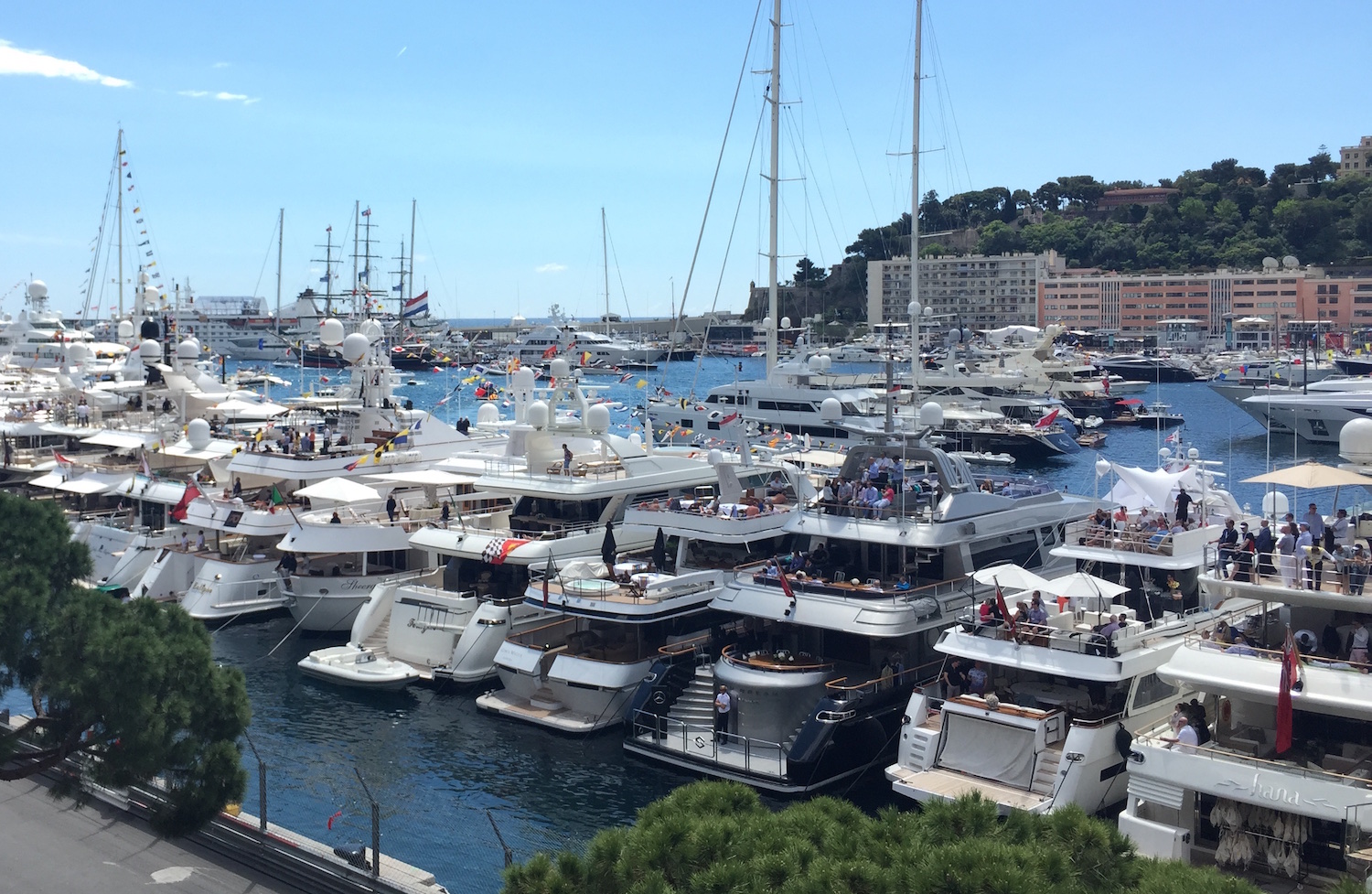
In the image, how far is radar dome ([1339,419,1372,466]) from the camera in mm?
19828

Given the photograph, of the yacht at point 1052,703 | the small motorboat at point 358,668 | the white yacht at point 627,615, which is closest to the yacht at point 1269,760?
the yacht at point 1052,703

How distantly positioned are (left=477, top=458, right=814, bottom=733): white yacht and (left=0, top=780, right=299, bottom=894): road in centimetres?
915

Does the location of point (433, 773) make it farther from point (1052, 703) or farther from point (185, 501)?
point (185, 501)

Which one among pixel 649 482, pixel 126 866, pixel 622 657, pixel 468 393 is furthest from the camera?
pixel 468 393

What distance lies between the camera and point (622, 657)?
25.8 m

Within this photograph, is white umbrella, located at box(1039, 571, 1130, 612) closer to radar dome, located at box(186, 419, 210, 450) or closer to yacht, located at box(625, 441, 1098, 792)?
yacht, located at box(625, 441, 1098, 792)

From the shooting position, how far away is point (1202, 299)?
553 ft

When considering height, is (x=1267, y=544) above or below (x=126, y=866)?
above

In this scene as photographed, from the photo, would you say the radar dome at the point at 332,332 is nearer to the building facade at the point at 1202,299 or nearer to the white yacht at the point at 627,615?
the white yacht at the point at 627,615

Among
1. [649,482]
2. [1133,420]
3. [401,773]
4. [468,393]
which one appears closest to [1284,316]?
[1133,420]

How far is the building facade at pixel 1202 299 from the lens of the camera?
155 meters

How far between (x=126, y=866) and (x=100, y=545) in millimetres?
25324

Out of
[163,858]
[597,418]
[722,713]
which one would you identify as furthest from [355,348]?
[163,858]

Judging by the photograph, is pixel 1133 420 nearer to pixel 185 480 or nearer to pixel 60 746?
pixel 185 480
